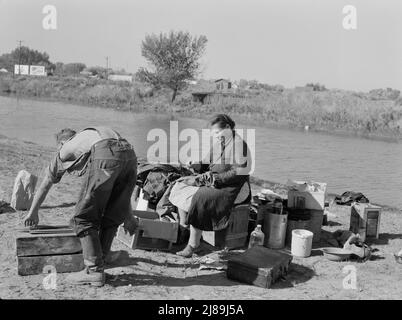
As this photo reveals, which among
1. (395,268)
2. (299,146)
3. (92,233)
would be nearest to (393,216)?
(395,268)

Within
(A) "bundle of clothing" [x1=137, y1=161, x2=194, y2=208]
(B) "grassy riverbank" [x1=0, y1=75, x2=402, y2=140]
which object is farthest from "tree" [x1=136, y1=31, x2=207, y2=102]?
(A) "bundle of clothing" [x1=137, y1=161, x2=194, y2=208]

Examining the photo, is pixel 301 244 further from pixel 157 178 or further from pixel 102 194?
pixel 102 194

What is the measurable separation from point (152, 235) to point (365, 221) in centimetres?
245

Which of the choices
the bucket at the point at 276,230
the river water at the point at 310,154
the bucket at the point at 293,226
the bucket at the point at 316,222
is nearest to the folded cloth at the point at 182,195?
the bucket at the point at 276,230

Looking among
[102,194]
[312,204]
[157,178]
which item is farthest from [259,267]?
[157,178]

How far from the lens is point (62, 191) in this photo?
6.95m

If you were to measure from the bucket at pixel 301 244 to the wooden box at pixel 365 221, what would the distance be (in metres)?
0.89

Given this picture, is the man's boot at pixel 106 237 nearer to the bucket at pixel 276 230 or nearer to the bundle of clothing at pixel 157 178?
the bundle of clothing at pixel 157 178

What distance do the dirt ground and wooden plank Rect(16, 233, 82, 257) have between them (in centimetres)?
19

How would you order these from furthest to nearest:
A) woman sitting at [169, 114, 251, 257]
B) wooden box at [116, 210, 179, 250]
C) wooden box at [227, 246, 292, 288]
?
1. wooden box at [116, 210, 179, 250]
2. woman sitting at [169, 114, 251, 257]
3. wooden box at [227, 246, 292, 288]

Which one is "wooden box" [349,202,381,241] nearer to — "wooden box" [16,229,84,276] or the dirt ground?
the dirt ground

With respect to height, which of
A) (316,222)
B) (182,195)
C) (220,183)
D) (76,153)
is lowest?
(316,222)

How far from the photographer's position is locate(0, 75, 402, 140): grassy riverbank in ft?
87.9

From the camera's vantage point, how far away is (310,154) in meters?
16.4
